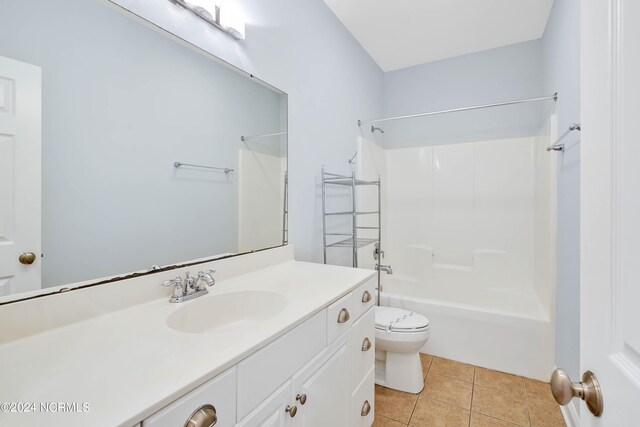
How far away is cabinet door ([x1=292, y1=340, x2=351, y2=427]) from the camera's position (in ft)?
3.05

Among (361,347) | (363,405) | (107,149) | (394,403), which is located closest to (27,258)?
(107,149)

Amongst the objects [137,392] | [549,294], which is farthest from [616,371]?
[549,294]

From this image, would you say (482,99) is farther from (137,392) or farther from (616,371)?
(137,392)

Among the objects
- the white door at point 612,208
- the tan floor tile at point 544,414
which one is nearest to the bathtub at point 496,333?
the tan floor tile at point 544,414

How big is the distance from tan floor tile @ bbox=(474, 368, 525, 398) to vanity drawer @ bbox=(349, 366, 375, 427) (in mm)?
951

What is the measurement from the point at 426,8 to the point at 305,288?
2.18 meters

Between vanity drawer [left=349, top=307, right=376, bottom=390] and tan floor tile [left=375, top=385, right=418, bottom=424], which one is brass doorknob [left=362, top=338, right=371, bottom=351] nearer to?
vanity drawer [left=349, top=307, right=376, bottom=390]

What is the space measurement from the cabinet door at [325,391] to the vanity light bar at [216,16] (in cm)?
140

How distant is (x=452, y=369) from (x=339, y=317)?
1.53 m

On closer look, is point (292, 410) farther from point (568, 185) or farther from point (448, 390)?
point (568, 185)

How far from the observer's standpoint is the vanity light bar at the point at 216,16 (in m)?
1.15

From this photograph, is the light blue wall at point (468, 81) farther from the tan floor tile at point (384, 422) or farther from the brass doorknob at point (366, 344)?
the tan floor tile at point (384, 422)

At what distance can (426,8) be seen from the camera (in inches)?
83.7

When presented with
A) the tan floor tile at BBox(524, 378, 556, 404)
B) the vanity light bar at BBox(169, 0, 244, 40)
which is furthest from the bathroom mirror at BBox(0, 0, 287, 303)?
the tan floor tile at BBox(524, 378, 556, 404)
